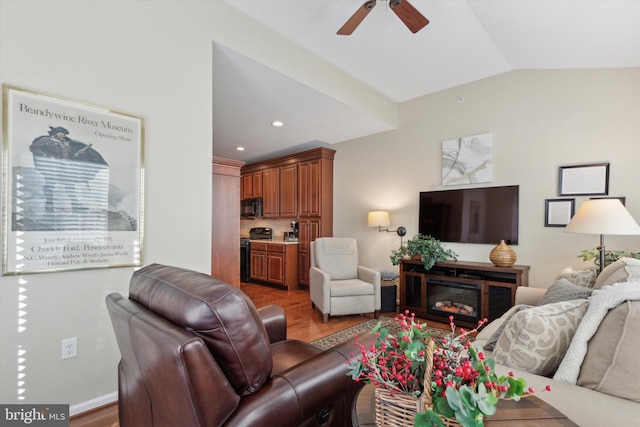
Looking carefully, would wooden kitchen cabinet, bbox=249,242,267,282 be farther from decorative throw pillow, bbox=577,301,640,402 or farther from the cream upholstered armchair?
decorative throw pillow, bbox=577,301,640,402

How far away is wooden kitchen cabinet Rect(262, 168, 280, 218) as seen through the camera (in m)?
6.11

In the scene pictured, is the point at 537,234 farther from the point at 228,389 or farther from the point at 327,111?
the point at 228,389

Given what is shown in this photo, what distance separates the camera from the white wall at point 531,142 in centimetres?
300

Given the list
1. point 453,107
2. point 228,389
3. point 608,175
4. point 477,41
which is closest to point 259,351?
point 228,389

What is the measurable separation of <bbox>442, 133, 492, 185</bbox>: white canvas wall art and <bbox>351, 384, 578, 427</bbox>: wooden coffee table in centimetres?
332

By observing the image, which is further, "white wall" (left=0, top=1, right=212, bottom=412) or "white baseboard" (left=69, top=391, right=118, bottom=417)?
"white baseboard" (left=69, top=391, right=118, bottom=417)

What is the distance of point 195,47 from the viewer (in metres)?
2.35

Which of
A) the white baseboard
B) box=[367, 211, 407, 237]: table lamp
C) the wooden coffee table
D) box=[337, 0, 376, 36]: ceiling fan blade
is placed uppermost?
box=[337, 0, 376, 36]: ceiling fan blade

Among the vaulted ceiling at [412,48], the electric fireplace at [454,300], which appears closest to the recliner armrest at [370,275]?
the electric fireplace at [454,300]

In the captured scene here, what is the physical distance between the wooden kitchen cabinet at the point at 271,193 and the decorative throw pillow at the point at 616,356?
17.5 ft

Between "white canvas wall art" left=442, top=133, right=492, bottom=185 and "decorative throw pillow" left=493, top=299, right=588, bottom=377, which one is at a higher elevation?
"white canvas wall art" left=442, top=133, right=492, bottom=185

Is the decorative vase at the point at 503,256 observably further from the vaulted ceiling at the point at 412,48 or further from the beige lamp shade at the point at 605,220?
the vaulted ceiling at the point at 412,48

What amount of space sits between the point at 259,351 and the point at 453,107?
3.98 m

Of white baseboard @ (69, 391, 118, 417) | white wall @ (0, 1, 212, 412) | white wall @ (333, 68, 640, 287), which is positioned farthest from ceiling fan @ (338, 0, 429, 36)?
white baseboard @ (69, 391, 118, 417)
